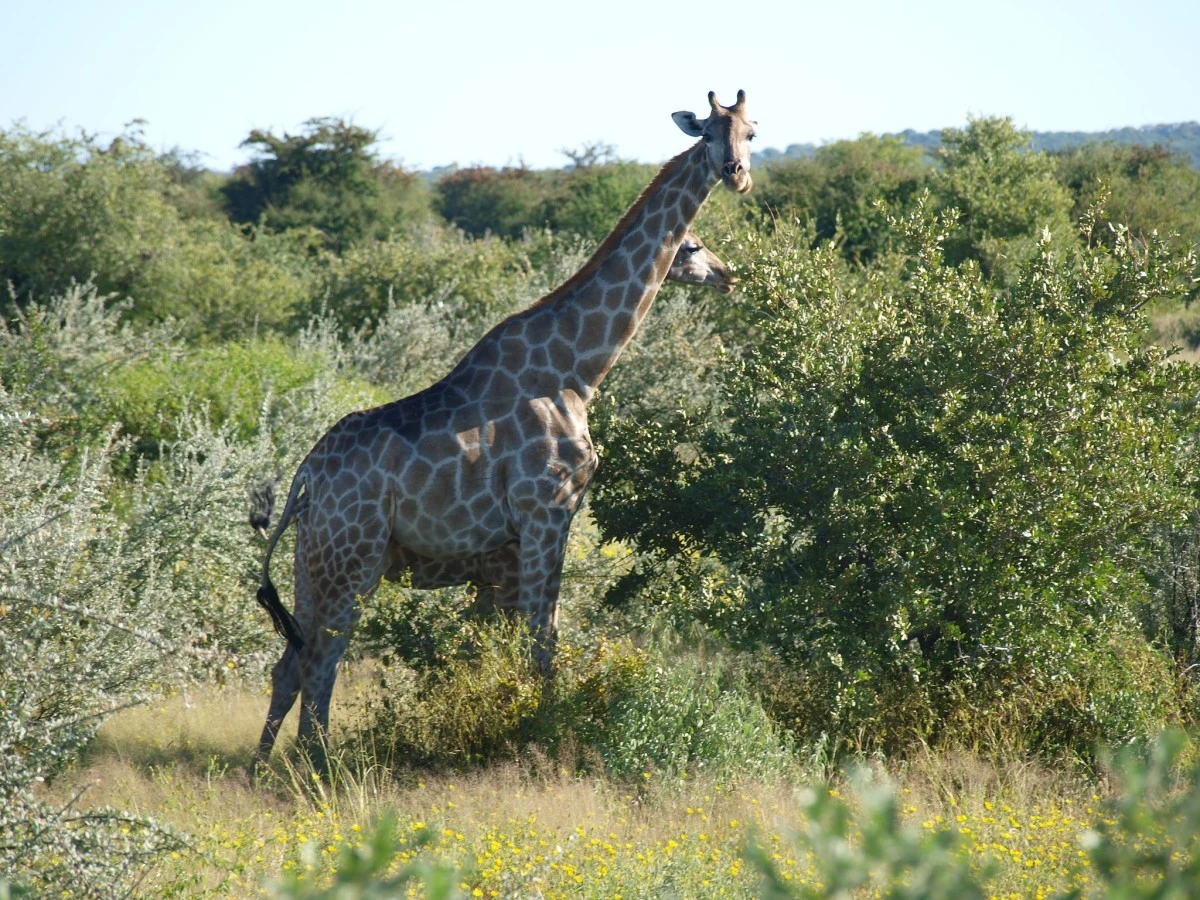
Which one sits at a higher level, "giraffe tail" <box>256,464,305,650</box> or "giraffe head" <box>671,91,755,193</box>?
"giraffe head" <box>671,91,755,193</box>

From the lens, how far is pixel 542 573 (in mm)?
8211

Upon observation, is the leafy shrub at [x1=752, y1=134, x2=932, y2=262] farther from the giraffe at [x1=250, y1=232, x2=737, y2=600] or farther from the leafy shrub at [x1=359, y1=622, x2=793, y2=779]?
the leafy shrub at [x1=359, y1=622, x2=793, y2=779]

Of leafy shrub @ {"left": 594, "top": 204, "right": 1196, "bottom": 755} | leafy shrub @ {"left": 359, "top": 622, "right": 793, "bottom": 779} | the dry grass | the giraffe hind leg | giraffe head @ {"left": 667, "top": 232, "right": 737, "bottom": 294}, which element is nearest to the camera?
the dry grass

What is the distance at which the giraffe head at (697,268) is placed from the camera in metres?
8.90

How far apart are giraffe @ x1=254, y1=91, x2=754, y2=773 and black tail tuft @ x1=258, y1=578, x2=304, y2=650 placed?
11 millimetres

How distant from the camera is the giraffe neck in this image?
8.52 m

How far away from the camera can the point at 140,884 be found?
19.9 feet

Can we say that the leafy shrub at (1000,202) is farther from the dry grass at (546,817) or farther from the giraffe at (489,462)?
the dry grass at (546,817)

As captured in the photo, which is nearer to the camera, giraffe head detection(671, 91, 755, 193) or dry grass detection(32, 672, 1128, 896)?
dry grass detection(32, 672, 1128, 896)

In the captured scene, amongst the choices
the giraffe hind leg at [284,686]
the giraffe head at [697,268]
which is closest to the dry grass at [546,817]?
the giraffe hind leg at [284,686]

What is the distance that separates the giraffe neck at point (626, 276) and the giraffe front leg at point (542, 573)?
2.97 ft

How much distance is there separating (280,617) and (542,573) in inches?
66.6

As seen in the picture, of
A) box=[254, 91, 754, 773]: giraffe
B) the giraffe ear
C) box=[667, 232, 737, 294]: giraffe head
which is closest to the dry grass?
box=[254, 91, 754, 773]: giraffe

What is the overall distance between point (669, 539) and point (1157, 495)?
3253mm
